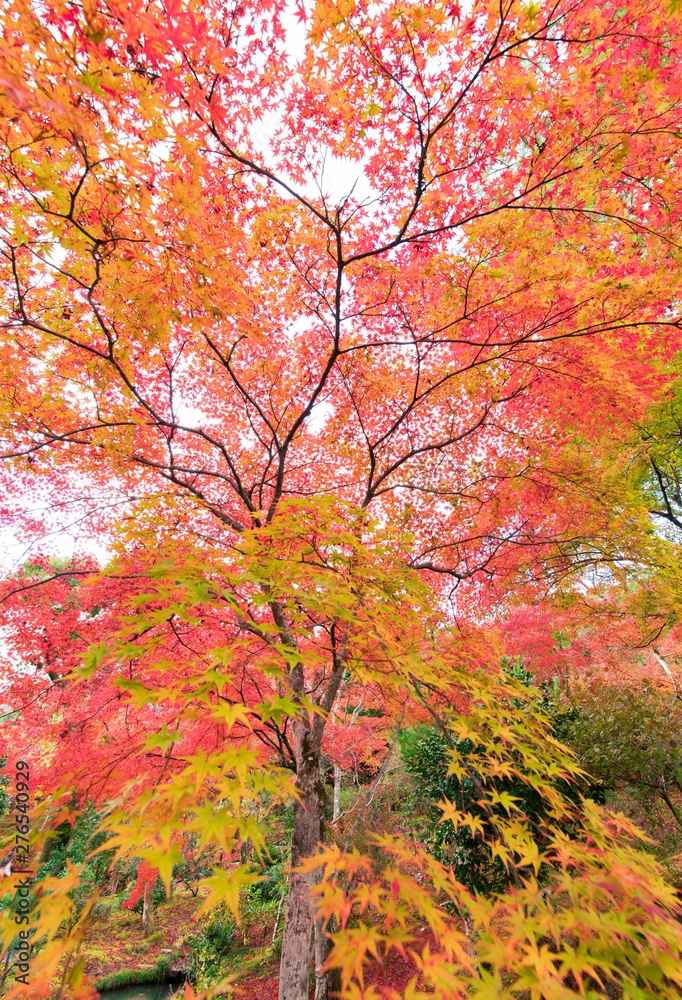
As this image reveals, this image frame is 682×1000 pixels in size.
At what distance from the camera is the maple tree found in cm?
175

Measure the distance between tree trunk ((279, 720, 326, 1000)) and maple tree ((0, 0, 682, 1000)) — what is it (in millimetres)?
29

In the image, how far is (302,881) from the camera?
4.23 m

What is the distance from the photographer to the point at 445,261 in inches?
154

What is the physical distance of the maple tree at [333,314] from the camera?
175cm

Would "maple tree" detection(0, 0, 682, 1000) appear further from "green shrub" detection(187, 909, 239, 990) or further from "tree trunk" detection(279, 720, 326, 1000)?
"green shrub" detection(187, 909, 239, 990)

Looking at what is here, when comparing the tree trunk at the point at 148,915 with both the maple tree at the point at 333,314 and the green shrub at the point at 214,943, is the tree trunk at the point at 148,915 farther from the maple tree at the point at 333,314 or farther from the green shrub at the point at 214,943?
the maple tree at the point at 333,314

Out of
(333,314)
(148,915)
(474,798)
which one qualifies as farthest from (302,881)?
(148,915)

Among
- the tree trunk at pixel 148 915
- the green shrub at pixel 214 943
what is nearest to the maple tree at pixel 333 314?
the green shrub at pixel 214 943

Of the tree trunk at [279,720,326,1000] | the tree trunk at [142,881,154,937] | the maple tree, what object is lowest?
the tree trunk at [142,881,154,937]

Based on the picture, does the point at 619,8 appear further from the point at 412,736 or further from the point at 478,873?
the point at 412,736

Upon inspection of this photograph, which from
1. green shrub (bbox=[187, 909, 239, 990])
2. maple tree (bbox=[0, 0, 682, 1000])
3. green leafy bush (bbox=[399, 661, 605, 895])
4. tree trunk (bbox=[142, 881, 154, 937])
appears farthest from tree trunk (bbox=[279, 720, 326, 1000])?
tree trunk (bbox=[142, 881, 154, 937])

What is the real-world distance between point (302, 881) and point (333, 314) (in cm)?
582

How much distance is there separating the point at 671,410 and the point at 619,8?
5621mm

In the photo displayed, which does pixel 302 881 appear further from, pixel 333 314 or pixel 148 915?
pixel 148 915
